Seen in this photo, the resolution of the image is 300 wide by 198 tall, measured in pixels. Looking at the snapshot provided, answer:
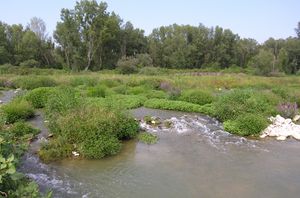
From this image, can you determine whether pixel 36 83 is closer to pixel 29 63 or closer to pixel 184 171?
pixel 184 171

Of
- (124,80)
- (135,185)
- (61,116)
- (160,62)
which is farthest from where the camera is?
(160,62)

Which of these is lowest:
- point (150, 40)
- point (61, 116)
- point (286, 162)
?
point (286, 162)

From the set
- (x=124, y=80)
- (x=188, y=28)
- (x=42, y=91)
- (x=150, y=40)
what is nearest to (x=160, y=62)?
(x=150, y=40)

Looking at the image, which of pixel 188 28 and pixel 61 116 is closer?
pixel 61 116

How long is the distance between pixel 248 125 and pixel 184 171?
541 cm

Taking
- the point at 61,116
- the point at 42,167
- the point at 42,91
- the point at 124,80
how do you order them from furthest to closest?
the point at 124,80, the point at 42,91, the point at 61,116, the point at 42,167

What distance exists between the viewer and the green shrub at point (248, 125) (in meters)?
14.9

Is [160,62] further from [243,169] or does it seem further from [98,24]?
[243,169]

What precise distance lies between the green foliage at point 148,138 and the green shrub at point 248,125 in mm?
3683

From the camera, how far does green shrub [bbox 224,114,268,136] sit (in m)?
14.9

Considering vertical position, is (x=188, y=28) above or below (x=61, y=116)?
above

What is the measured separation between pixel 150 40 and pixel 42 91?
46.6 meters

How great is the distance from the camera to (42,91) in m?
20.6

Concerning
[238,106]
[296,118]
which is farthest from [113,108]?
[296,118]
